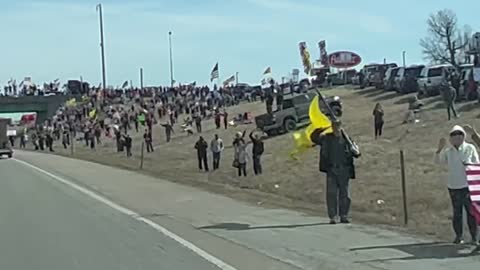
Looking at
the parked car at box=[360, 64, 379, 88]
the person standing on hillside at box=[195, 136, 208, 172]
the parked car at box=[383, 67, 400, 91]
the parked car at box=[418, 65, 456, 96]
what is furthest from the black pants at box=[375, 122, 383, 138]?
the parked car at box=[360, 64, 379, 88]

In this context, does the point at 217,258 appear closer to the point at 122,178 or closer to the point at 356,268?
the point at 356,268

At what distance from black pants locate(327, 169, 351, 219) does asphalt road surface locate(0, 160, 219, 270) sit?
3.01m

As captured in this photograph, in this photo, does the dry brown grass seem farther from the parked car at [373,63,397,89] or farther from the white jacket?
the parked car at [373,63,397,89]

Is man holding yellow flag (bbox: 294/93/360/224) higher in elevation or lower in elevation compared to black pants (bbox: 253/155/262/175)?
higher

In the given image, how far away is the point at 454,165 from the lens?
42.2 feet

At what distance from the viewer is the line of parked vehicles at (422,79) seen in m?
45.0

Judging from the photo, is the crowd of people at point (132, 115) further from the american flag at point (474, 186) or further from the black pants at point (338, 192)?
the american flag at point (474, 186)

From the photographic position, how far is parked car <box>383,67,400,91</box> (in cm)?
5911

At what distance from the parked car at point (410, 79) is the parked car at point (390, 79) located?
2416 mm

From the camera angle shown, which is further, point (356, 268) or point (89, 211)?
point (89, 211)

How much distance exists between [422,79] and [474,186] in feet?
130

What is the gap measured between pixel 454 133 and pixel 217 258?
3688mm

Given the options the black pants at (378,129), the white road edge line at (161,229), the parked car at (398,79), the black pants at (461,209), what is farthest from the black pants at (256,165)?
the parked car at (398,79)

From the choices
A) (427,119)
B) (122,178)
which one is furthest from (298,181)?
(427,119)
